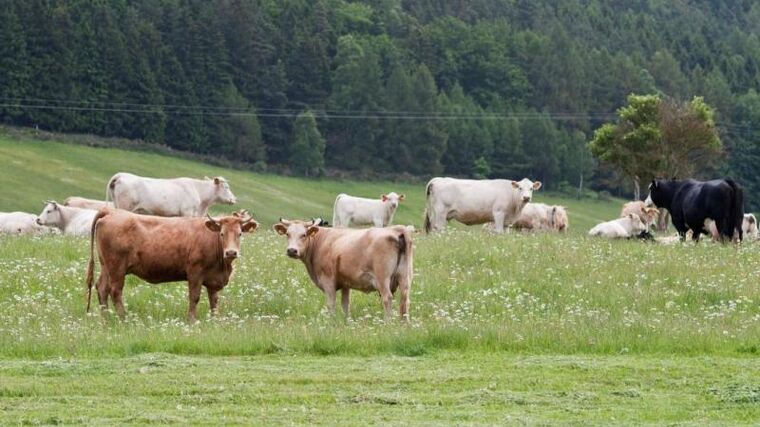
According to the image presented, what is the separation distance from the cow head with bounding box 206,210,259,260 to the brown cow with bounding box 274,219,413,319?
2.63 feet

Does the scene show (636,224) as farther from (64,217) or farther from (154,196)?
(64,217)

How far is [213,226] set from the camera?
2252 cm

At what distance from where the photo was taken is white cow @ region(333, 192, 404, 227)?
160 feet

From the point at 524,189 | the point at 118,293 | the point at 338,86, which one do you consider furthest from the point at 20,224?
the point at 338,86

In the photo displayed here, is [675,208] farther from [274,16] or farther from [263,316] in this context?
[274,16]

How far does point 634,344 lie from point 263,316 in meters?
5.81

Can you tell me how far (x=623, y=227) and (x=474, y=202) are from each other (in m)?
6.35

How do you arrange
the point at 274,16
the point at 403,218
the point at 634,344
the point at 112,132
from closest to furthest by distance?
1. the point at 634,344
2. the point at 403,218
3. the point at 112,132
4. the point at 274,16

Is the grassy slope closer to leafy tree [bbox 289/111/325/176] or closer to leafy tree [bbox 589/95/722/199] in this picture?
leafy tree [bbox 589/95/722/199]

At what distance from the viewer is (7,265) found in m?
26.5

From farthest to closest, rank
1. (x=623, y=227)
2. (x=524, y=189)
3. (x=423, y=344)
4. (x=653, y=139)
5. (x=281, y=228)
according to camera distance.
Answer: (x=653, y=139) < (x=623, y=227) < (x=524, y=189) < (x=281, y=228) < (x=423, y=344)

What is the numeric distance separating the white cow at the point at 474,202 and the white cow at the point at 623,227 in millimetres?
3746

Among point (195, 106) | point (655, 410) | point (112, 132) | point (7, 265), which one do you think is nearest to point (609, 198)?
point (195, 106)

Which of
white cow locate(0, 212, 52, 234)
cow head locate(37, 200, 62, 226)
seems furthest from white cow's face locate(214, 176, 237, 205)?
white cow locate(0, 212, 52, 234)
